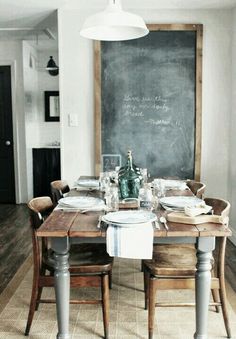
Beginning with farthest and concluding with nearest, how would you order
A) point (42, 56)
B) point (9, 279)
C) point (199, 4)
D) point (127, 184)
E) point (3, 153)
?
Answer: point (42, 56)
point (3, 153)
point (199, 4)
point (9, 279)
point (127, 184)

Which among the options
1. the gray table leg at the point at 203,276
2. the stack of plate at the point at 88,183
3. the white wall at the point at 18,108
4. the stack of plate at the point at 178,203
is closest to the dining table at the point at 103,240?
the gray table leg at the point at 203,276

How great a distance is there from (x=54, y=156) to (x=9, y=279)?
131 inches

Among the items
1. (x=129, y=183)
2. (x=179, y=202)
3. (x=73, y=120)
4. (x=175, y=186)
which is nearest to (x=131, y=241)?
(x=179, y=202)

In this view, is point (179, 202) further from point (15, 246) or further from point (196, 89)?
point (15, 246)

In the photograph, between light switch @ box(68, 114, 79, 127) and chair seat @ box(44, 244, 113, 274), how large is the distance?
1.96 m

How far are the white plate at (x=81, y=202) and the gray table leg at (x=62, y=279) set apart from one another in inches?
15.7

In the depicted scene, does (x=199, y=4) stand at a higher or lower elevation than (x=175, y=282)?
higher

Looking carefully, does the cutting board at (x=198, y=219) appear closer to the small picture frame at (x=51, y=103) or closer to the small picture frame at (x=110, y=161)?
the small picture frame at (x=110, y=161)

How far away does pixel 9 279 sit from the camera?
325 centimetres

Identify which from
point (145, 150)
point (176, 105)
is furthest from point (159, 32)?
point (145, 150)

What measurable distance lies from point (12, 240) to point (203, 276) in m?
2.79

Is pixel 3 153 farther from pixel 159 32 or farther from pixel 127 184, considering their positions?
pixel 127 184

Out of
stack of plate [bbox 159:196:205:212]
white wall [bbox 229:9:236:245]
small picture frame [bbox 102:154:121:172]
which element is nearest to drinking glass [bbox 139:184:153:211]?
stack of plate [bbox 159:196:205:212]

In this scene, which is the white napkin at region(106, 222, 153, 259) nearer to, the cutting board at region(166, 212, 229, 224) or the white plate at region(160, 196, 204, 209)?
the cutting board at region(166, 212, 229, 224)
